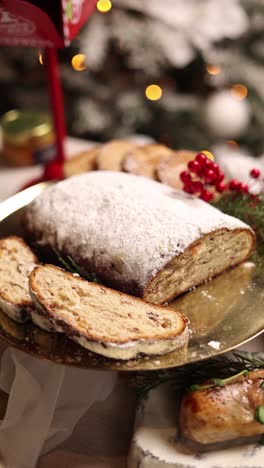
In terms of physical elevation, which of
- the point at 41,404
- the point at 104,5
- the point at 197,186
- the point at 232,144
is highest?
the point at 104,5

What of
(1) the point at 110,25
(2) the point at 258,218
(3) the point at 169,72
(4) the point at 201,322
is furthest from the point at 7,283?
(3) the point at 169,72

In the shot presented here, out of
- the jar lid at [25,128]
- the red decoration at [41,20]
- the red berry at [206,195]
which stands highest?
the red decoration at [41,20]

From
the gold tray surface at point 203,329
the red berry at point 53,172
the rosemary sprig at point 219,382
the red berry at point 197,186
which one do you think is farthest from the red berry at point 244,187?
the red berry at point 53,172

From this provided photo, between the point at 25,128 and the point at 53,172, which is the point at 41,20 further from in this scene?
the point at 25,128

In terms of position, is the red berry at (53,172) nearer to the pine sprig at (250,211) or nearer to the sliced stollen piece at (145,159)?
the sliced stollen piece at (145,159)

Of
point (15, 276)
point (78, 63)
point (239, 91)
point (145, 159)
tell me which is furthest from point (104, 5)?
point (15, 276)

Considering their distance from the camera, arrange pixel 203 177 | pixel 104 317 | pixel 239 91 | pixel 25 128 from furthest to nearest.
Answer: pixel 239 91, pixel 25 128, pixel 203 177, pixel 104 317

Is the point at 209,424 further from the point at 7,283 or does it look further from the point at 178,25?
the point at 178,25
